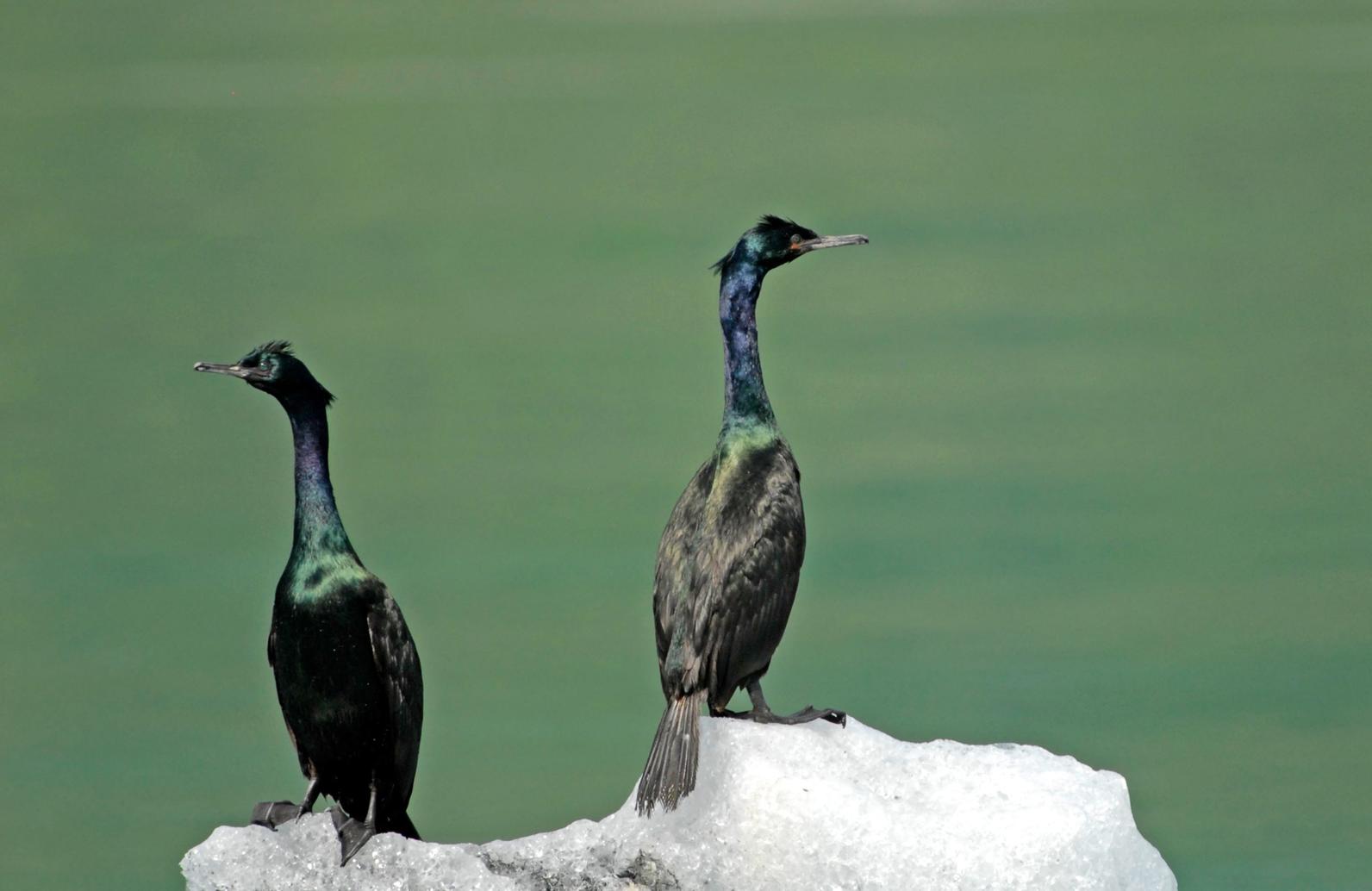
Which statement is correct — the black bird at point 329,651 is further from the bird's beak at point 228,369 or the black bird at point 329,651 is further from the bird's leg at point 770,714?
the bird's leg at point 770,714

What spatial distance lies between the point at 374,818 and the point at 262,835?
25 cm

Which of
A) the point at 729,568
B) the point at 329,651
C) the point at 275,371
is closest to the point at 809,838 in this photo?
the point at 729,568

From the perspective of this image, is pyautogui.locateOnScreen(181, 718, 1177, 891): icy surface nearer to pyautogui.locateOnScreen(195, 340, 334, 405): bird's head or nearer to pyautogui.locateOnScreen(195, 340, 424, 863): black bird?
pyautogui.locateOnScreen(195, 340, 424, 863): black bird

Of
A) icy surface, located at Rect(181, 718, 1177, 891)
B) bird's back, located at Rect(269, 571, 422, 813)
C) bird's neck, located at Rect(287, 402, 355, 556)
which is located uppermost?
bird's neck, located at Rect(287, 402, 355, 556)

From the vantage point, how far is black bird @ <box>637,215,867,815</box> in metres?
5.23

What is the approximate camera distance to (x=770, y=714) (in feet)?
17.5

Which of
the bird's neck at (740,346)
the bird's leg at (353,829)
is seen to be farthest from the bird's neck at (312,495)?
the bird's neck at (740,346)

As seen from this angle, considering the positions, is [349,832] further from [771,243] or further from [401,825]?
[771,243]

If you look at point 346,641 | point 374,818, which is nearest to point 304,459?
point 346,641

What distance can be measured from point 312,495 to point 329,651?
33 cm

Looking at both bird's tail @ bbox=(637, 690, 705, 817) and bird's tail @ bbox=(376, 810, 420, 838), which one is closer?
bird's tail @ bbox=(637, 690, 705, 817)

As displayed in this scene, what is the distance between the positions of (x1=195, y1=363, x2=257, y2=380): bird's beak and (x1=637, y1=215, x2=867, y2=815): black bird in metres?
0.96

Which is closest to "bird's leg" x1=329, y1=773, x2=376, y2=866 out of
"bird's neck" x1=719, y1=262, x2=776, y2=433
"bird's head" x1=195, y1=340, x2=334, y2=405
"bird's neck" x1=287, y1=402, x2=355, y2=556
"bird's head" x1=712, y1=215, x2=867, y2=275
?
"bird's neck" x1=287, y1=402, x2=355, y2=556

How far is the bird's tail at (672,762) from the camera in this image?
16.4ft
